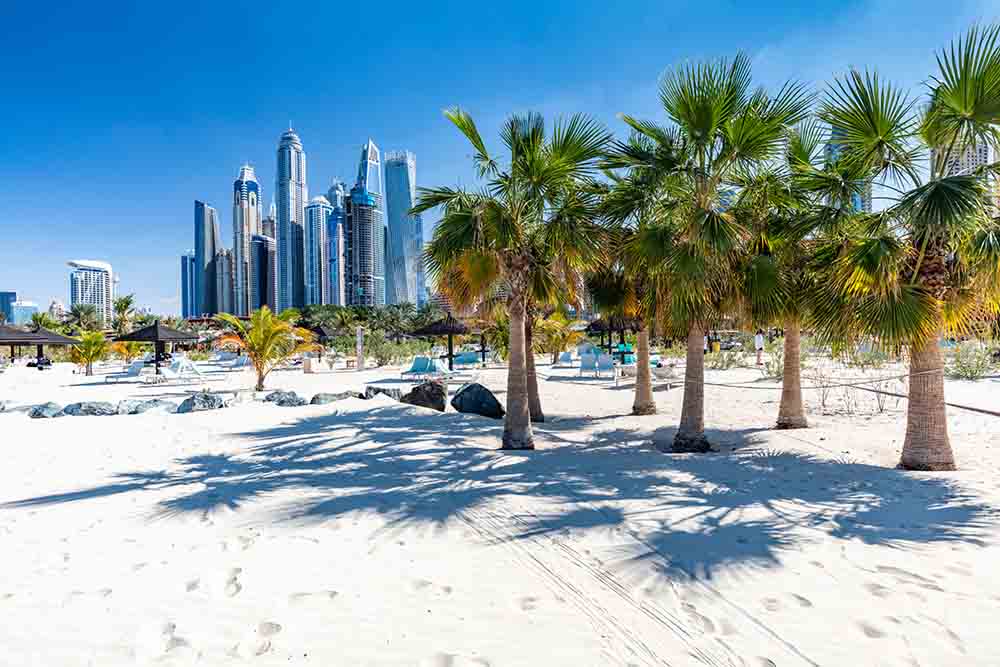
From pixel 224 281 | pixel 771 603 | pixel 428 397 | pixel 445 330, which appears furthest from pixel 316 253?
pixel 771 603

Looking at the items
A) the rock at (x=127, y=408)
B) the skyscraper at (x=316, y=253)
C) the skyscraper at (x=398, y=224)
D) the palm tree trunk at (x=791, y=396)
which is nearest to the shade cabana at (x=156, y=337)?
the rock at (x=127, y=408)

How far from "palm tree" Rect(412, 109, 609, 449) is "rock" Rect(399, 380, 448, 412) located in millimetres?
3769

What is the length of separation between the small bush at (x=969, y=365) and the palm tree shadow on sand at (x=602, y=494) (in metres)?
10.00

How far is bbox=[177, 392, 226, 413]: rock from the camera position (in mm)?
9750

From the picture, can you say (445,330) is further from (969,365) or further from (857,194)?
(969,365)

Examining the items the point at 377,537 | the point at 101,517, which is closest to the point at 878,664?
the point at 377,537

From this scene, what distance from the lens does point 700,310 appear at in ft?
21.2

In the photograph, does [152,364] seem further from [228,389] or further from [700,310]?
[700,310]

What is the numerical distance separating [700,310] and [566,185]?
2350mm

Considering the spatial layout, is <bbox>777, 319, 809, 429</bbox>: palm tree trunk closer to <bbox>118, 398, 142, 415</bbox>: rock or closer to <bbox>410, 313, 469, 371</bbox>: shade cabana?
<bbox>118, 398, 142, 415</bbox>: rock

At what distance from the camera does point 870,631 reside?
2.42 meters

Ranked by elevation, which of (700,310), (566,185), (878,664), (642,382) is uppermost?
(566,185)

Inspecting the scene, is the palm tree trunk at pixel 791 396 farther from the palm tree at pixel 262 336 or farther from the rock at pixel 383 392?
the palm tree at pixel 262 336

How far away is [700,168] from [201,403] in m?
9.56
